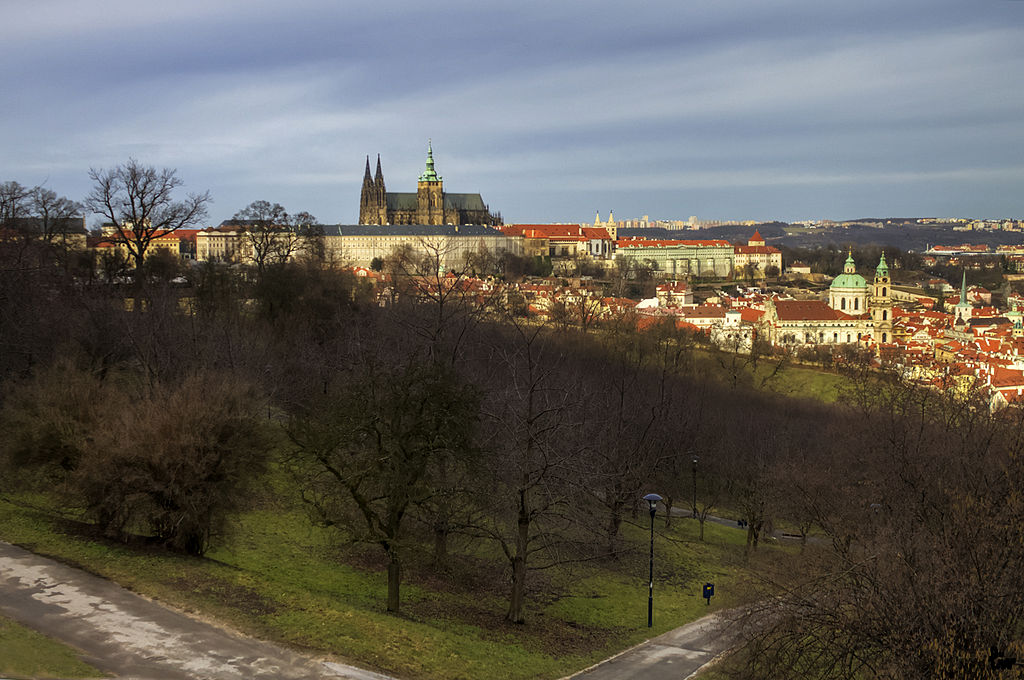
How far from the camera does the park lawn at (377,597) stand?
1534cm

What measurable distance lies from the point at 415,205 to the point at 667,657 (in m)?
175

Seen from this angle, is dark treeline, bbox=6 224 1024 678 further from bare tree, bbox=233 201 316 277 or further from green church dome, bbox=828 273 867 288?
green church dome, bbox=828 273 867 288

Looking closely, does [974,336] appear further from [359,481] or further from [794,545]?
[359,481]

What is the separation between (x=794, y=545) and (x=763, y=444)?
3.71 m

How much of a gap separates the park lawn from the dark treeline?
589 mm

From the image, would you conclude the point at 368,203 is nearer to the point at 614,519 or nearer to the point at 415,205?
the point at 415,205

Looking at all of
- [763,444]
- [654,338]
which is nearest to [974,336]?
[654,338]

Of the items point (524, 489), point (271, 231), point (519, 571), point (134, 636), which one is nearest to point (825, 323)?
point (271, 231)

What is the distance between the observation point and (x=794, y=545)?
33.5m

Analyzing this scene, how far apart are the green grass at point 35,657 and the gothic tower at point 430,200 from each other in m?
176

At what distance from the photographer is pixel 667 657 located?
18203mm

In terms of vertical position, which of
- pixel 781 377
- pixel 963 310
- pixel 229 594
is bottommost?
pixel 781 377

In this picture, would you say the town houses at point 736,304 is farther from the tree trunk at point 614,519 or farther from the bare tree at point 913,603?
the bare tree at point 913,603

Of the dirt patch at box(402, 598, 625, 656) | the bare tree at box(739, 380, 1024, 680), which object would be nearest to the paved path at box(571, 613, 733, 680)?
the dirt patch at box(402, 598, 625, 656)
